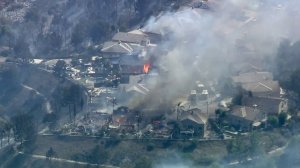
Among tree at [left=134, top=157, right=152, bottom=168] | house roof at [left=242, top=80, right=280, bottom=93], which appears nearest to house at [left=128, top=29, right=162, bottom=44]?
house roof at [left=242, top=80, right=280, bottom=93]

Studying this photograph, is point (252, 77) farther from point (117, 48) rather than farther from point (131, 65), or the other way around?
point (117, 48)

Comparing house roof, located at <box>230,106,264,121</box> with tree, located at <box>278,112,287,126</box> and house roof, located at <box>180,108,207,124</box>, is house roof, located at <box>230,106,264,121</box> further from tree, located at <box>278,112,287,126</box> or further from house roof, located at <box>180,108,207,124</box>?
house roof, located at <box>180,108,207,124</box>

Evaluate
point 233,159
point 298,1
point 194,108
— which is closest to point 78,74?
point 194,108

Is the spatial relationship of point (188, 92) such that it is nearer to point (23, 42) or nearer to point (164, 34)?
point (164, 34)

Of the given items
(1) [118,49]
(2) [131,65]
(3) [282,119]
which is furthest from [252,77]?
(1) [118,49]

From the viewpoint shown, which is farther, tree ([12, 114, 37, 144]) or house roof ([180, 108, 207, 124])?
tree ([12, 114, 37, 144])
